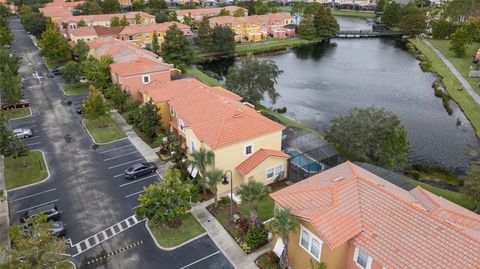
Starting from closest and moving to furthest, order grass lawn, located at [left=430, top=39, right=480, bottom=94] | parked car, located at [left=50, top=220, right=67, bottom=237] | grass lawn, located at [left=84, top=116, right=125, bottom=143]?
1. parked car, located at [left=50, top=220, right=67, bottom=237]
2. grass lawn, located at [left=84, top=116, right=125, bottom=143]
3. grass lawn, located at [left=430, top=39, right=480, bottom=94]

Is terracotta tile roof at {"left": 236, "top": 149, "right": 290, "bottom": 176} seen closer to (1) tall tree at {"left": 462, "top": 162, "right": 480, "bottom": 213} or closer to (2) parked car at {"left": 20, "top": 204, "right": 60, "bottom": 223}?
(1) tall tree at {"left": 462, "top": 162, "right": 480, "bottom": 213}

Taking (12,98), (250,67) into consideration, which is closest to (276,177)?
(250,67)

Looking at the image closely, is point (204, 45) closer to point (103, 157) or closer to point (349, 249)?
point (103, 157)

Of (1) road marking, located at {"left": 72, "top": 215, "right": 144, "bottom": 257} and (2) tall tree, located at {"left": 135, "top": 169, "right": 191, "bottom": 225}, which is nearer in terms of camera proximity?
(2) tall tree, located at {"left": 135, "top": 169, "right": 191, "bottom": 225}

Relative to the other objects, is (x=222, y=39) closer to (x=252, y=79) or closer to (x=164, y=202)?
(x=252, y=79)

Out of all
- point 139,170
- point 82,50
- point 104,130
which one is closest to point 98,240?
point 139,170

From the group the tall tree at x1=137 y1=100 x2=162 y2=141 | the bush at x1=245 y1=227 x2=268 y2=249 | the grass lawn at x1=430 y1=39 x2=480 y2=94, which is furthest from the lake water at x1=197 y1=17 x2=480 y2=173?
the bush at x1=245 y1=227 x2=268 y2=249

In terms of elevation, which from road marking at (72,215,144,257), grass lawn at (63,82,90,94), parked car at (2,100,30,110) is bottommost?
road marking at (72,215,144,257)
